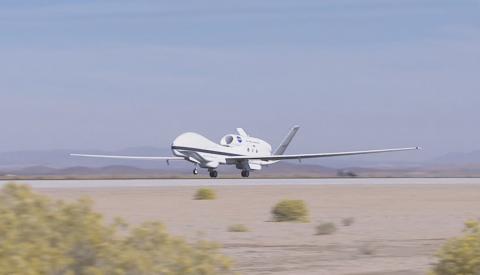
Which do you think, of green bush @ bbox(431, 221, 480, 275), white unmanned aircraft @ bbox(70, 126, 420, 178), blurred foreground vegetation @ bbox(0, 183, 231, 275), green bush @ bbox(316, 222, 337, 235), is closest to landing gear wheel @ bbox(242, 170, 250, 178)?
white unmanned aircraft @ bbox(70, 126, 420, 178)

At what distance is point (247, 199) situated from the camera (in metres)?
42.5

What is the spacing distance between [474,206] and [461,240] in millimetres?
27425

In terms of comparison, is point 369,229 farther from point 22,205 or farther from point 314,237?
point 22,205

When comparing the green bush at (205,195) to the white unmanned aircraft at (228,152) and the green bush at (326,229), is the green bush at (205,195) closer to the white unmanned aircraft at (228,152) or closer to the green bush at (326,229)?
the green bush at (326,229)

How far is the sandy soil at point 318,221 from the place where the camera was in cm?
1802

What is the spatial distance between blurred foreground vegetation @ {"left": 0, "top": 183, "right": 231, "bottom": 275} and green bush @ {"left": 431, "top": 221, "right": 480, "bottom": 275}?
3474 mm

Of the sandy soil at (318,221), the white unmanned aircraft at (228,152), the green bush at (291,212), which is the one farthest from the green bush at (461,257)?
the white unmanned aircraft at (228,152)

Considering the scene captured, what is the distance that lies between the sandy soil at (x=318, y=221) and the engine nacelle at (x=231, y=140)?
2893 cm

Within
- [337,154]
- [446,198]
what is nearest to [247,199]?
[446,198]

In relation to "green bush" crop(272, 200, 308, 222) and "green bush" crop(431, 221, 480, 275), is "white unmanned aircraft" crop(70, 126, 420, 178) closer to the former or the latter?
"green bush" crop(272, 200, 308, 222)

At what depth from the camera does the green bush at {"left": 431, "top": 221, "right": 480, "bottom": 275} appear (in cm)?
1106

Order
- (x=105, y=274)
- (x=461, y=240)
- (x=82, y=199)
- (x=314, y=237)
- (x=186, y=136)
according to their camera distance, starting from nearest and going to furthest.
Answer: (x=105, y=274) < (x=82, y=199) < (x=461, y=240) < (x=314, y=237) < (x=186, y=136)

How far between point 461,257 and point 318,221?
17985 mm

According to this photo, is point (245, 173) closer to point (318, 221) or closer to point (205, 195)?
point (205, 195)
